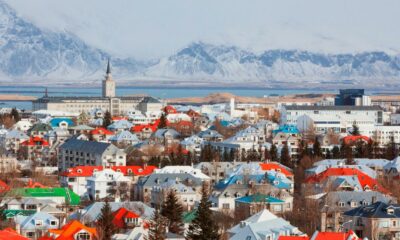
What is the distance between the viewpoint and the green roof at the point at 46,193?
29078 millimetres

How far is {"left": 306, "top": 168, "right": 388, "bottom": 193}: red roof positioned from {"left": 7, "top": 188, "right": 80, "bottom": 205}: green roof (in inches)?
256

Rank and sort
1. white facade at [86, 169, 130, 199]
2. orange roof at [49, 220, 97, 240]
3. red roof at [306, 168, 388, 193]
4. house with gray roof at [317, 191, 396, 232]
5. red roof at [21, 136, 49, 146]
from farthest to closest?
red roof at [21, 136, 49, 146] < white facade at [86, 169, 130, 199] < red roof at [306, 168, 388, 193] < house with gray roof at [317, 191, 396, 232] < orange roof at [49, 220, 97, 240]

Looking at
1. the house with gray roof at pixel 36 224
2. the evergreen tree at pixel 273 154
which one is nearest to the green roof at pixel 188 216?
the house with gray roof at pixel 36 224

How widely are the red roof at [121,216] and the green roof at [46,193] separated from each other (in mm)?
4644

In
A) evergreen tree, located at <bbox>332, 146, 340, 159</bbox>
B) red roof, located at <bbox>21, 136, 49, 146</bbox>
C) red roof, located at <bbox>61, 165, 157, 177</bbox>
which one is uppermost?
red roof, located at <bbox>61, 165, 157, 177</bbox>

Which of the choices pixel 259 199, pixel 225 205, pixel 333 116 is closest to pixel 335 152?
pixel 225 205

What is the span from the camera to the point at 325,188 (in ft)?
104

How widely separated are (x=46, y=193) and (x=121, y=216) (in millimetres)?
5976

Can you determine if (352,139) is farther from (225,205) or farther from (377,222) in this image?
(377,222)

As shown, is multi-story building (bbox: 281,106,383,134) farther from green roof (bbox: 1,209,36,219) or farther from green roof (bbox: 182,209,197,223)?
green roof (bbox: 182,209,197,223)

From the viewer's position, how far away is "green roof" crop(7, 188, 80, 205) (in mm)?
29078

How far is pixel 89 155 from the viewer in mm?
43250

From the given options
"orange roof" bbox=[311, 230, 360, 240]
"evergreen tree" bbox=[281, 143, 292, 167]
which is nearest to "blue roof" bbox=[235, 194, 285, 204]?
"orange roof" bbox=[311, 230, 360, 240]

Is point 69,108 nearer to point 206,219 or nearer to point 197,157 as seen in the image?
point 197,157
